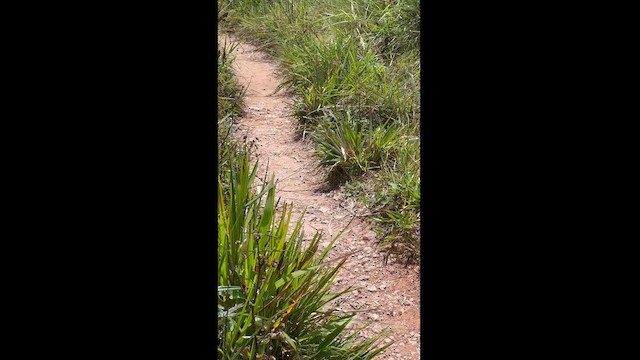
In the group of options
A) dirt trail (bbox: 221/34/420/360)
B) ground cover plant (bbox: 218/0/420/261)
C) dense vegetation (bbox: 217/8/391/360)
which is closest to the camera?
dense vegetation (bbox: 217/8/391/360)

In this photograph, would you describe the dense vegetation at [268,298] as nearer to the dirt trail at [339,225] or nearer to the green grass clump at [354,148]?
the dirt trail at [339,225]

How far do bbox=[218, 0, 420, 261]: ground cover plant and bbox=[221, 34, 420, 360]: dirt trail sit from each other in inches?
4.4

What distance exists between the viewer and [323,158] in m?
5.03

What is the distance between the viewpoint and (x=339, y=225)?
4426 millimetres

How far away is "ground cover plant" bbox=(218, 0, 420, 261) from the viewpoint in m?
4.38

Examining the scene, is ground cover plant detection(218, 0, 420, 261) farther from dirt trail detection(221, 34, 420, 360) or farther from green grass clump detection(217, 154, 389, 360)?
green grass clump detection(217, 154, 389, 360)

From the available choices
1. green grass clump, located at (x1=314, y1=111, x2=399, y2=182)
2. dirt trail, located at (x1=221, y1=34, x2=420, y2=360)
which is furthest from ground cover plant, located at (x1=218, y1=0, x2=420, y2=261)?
dirt trail, located at (x1=221, y1=34, x2=420, y2=360)

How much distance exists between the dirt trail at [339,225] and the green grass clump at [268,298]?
0.15 meters

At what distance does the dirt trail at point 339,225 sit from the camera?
3566 mm

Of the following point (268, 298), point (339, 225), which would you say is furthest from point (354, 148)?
point (268, 298)

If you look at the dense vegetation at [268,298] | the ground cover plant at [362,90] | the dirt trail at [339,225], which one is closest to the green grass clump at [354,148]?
the ground cover plant at [362,90]
